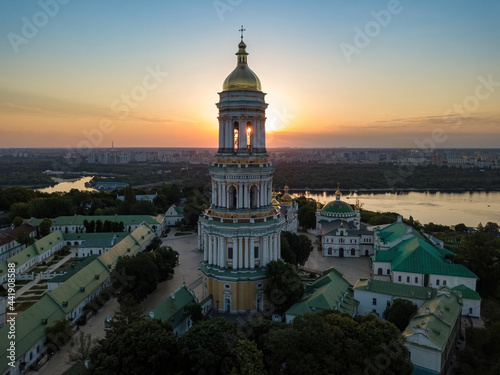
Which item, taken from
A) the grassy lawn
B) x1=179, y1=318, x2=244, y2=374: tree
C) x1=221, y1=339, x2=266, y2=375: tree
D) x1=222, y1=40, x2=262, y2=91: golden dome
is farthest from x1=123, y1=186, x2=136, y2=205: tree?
x1=221, y1=339, x2=266, y2=375: tree

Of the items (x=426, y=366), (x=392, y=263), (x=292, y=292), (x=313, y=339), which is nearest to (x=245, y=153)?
(x=292, y=292)

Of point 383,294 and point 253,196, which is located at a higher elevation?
point 253,196

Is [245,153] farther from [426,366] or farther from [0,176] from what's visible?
[0,176]

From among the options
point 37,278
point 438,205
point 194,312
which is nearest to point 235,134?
point 194,312

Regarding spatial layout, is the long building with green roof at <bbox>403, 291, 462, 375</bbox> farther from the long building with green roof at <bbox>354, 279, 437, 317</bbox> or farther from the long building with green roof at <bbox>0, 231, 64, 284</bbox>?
the long building with green roof at <bbox>0, 231, 64, 284</bbox>

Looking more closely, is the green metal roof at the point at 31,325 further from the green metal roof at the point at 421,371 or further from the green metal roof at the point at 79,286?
the green metal roof at the point at 421,371

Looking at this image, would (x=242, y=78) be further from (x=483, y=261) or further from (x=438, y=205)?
(x=438, y=205)
